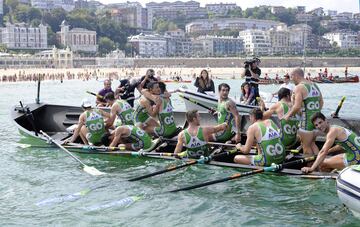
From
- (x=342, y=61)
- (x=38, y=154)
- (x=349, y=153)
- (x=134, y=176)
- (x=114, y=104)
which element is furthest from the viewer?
(x=342, y=61)

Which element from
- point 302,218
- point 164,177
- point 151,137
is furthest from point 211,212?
point 151,137

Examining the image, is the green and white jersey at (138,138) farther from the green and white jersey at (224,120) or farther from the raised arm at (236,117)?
the raised arm at (236,117)

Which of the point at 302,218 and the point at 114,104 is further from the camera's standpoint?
the point at 114,104

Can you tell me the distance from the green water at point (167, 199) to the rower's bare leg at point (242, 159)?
463 millimetres

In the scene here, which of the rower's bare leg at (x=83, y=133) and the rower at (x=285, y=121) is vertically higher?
the rower at (x=285, y=121)

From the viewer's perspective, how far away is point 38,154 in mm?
15398

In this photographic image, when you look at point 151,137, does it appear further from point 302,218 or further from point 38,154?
point 302,218

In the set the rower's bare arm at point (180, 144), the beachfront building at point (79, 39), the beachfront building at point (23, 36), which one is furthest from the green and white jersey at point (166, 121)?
the beachfront building at point (23, 36)

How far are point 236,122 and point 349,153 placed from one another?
3.44m

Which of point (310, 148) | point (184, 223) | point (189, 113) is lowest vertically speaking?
point (184, 223)

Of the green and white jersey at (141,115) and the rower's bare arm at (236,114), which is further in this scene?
the green and white jersey at (141,115)

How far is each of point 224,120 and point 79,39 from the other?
173155 mm

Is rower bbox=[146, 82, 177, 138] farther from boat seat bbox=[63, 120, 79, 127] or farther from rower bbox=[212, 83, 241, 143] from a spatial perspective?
boat seat bbox=[63, 120, 79, 127]

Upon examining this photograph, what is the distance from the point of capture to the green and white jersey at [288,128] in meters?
11.7
